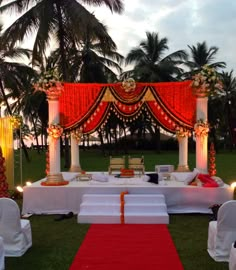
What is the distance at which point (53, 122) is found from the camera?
10.3m

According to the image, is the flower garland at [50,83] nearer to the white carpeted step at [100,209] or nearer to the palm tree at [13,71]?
the white carpeted step at [100,209]

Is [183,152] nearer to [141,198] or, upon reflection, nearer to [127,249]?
[141,198]

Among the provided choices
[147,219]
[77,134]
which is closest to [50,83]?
[77,134]

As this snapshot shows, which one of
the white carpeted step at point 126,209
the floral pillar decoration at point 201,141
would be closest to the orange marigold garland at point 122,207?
the white carpeted step at point 126,209

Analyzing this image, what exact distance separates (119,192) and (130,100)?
8.06ft

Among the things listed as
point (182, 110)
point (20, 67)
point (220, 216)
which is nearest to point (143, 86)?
point (182, 110)

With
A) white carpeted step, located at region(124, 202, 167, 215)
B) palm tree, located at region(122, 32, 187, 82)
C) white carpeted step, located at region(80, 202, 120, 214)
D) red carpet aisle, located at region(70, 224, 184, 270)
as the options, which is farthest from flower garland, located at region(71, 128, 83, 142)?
palm tree, located at region(122, 32, 187, 82)

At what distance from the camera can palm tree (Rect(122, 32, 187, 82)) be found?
3061 cm

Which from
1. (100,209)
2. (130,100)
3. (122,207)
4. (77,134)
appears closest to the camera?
(122,207)

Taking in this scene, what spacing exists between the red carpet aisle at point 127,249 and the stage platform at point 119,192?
1374mm

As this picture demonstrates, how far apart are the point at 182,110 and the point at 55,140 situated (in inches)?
129

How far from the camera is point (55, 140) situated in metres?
10.3

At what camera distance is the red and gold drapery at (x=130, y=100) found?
10391mm

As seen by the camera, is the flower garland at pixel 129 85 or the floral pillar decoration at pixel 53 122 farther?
the flower garland at pixel 129 85
